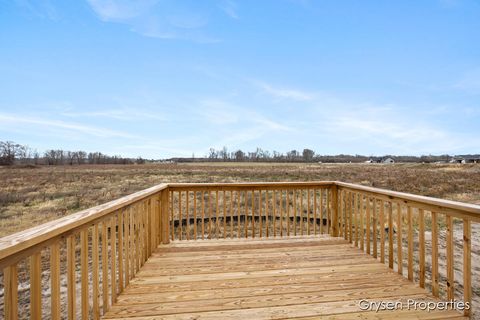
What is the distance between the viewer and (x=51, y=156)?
5906 cm

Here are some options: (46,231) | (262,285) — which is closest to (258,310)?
(262,285)

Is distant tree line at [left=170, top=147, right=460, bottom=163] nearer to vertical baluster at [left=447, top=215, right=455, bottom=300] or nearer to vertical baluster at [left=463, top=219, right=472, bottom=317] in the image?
vertical baluster at [left=447, top=215, right=455, bottom=300]

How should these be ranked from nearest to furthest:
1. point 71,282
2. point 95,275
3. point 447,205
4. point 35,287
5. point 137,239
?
1. point 35,287
2. point 71,282
3. point 95,275
4. point 447,205
5. point 137,239

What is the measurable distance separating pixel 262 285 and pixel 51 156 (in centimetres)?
7324

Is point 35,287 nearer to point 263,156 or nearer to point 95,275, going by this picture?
point 95,275

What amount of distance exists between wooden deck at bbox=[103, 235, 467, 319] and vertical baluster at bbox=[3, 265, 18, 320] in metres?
1.04

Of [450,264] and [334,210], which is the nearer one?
[450,264]

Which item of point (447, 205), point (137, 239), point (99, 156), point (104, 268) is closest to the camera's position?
point (104, 268)

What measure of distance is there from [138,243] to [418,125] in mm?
37797

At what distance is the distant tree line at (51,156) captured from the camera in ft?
156

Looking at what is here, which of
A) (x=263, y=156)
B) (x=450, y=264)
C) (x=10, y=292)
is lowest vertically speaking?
(x=450, y=264)

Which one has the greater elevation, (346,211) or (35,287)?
(35,287)

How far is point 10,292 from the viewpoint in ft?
3.07

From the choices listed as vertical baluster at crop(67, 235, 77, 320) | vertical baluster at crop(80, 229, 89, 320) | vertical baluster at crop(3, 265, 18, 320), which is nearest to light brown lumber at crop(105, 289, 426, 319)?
vertical baluster at crop(80, 229, 89, 320)
